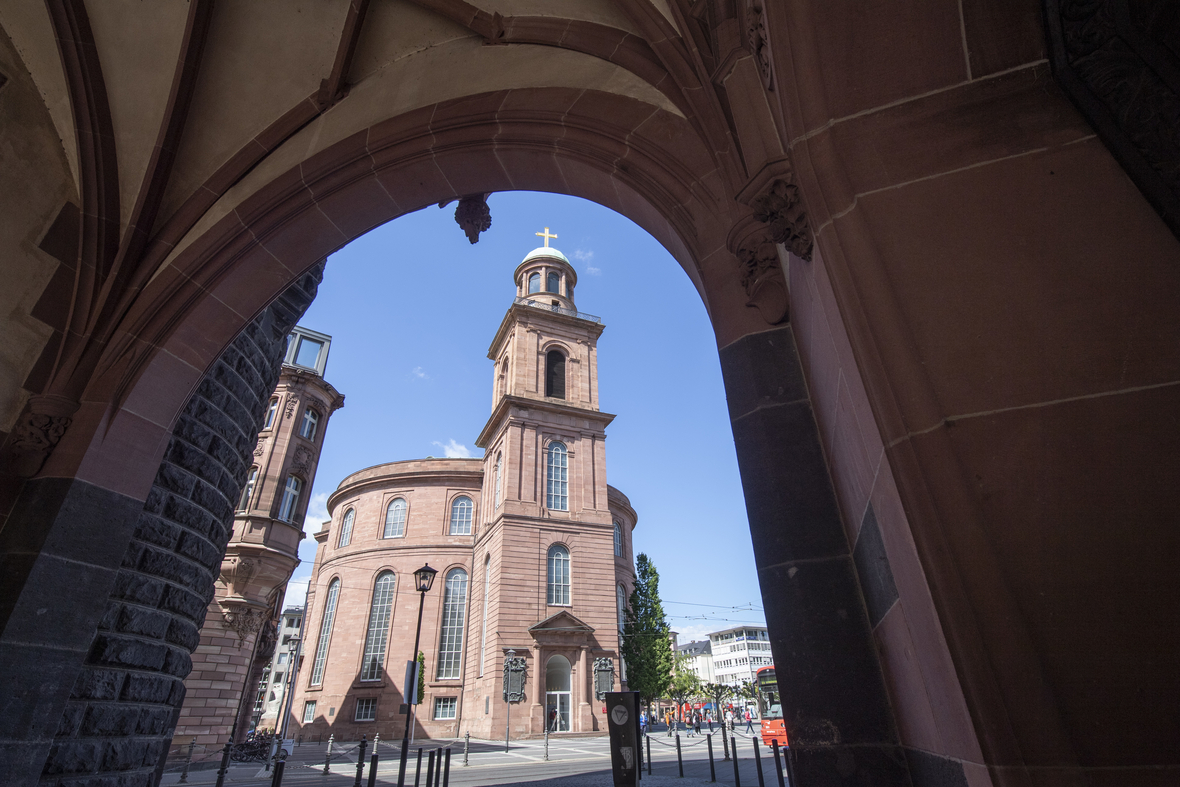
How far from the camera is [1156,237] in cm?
139

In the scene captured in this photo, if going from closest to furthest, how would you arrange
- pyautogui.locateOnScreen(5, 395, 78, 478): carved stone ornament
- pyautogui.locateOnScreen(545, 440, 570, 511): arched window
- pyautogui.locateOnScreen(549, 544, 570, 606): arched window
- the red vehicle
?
pyautogui.locateOnScreen(5, 395, 78, 478): carved stone ornament
the red vehicle
pyautogui.locateOnScreen(549, 544, 570, 606): arched window
pyautogui.locateOnScreen(545, 440, 570, 511): arched window

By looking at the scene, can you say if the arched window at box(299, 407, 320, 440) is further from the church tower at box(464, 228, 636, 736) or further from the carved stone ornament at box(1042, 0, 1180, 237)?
the carved stone ornament at box(1042, 0, 1180, 237)

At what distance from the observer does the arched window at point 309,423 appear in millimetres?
20531

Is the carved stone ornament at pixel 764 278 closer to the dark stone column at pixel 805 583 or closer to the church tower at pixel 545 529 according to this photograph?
the dark stone column at pixel 805 583

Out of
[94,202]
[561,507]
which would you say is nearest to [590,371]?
[561,507]

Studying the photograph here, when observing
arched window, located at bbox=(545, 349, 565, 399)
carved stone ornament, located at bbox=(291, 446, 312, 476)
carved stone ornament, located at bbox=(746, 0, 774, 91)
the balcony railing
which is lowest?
carved stone ornament, located at bbox=(746, 0, 774, 91)

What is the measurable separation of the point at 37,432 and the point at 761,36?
5.23 meters

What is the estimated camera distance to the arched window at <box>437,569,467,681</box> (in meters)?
28.4

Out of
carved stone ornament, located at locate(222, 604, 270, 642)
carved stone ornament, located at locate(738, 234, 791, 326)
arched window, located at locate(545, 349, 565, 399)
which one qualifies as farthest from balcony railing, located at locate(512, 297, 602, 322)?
carved stone ornament, located at locate(738, 234, 791, 326)

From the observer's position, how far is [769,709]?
68.6ft

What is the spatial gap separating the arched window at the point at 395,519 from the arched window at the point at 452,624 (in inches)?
147

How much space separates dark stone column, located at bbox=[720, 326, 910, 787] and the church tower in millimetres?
22346

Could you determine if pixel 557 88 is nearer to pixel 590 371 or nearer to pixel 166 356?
pixel 166 356

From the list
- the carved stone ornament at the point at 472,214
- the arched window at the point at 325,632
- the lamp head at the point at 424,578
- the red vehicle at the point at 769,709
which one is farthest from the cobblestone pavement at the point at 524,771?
the arched window at the point at 325,632
